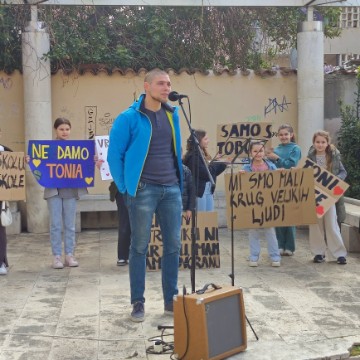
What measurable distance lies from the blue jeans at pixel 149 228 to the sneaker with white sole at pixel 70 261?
243 centimetres

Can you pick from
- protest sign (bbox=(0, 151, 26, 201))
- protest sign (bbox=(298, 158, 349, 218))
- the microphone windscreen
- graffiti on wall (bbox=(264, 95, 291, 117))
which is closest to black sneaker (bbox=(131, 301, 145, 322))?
the microphone windscreen

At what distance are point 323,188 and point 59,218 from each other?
10.5 feet

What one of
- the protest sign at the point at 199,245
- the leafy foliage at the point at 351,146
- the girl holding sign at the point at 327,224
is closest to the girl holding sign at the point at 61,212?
the protest sign at the point at 199,245

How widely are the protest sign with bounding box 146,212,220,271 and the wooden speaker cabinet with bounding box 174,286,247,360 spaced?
279 cm

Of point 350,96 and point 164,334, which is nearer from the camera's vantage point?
point 164,334

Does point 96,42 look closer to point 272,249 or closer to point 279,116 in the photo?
point 279,116

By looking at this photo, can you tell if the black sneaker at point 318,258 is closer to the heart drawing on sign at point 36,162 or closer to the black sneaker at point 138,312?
the black sneaker at point 138,312

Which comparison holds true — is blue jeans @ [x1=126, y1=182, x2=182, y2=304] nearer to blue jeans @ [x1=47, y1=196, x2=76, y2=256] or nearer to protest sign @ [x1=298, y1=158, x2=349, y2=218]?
blue jeans @ [x1=47, y1=196, x2=76, y2=256]

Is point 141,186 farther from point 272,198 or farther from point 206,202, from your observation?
point 206,202

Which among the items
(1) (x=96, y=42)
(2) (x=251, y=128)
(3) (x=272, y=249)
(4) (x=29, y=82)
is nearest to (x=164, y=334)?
(3) (x=272, y=249)

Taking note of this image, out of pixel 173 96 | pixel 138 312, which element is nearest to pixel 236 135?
pixel 173 96

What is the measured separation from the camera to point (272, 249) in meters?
8.20

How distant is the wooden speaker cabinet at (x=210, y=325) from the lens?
473 centimetres

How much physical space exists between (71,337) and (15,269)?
2.90 meters
